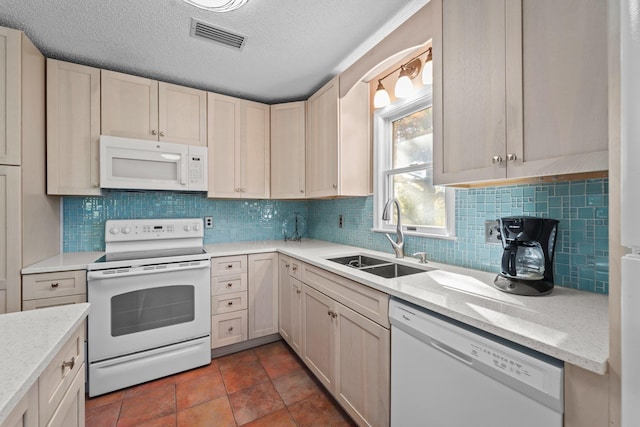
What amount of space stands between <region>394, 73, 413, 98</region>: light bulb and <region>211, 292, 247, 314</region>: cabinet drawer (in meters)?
2.04

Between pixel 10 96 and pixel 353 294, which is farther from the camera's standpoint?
pixel 10 96

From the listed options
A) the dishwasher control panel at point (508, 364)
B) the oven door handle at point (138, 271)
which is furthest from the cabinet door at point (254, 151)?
the dishwasher control panel at point (508, 364)

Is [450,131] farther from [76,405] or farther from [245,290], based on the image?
[245,290]

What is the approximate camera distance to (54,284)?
179 cm

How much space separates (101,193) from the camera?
221cm

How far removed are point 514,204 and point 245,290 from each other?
2075 millimetres

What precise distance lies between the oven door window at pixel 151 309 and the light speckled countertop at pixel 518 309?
1318 mm

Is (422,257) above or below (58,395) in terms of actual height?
above

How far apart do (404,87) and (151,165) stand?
A: 6.82ft

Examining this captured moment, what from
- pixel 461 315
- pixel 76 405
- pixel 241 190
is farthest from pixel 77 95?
pixel 461 315

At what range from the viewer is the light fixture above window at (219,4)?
151 centimetres

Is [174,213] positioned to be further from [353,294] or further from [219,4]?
[353,294]

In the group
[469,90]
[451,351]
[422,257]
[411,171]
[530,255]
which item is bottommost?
[451,351]

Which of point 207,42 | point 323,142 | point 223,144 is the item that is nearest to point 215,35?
point 207,42
